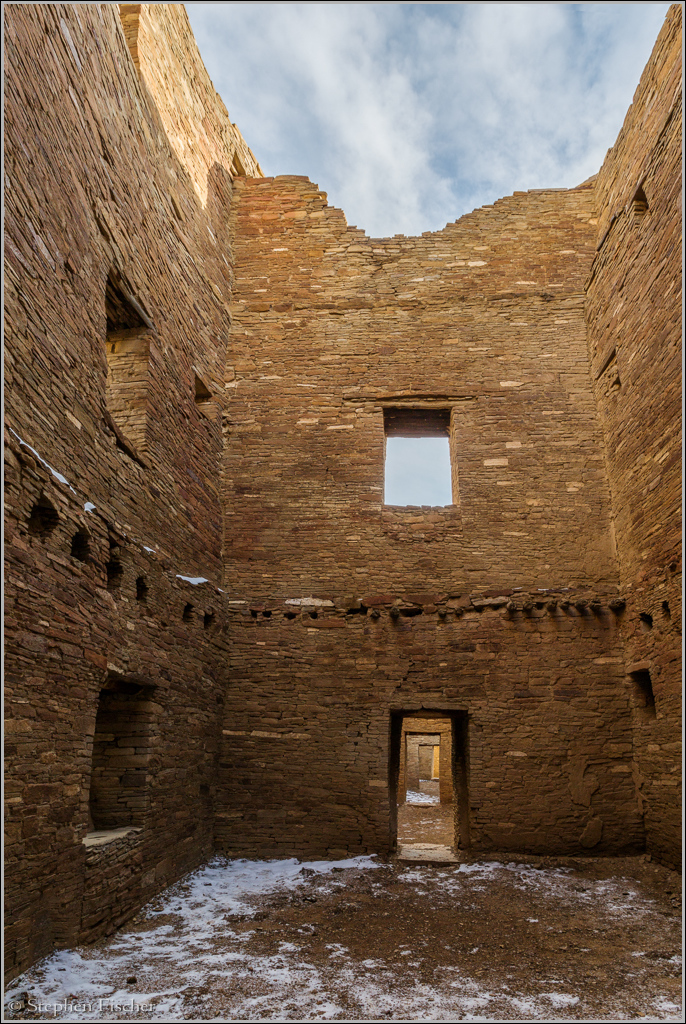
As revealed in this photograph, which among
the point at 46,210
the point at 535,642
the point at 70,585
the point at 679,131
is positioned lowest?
the point at 535,642

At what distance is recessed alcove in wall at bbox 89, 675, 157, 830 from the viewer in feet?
20.9

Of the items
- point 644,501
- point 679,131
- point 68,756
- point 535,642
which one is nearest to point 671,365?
point 644,501

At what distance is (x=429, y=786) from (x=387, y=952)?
14136 mm

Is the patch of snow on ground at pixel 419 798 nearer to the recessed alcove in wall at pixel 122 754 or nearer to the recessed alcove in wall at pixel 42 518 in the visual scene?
the recessed alcove in wall at pixel 122 754

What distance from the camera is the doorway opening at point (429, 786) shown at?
347 inches

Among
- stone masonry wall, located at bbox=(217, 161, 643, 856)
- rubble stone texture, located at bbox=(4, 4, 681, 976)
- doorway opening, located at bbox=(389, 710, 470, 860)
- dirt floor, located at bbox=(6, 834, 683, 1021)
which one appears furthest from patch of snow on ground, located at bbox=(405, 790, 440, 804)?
dirt floor, located at bbox=(6, 834, 683, 1021)

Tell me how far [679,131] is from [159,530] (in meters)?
7.46

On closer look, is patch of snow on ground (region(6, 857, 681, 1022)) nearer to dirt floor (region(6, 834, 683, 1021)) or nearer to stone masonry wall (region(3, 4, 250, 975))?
dirt floor (region(6, 834, 683, 1021))

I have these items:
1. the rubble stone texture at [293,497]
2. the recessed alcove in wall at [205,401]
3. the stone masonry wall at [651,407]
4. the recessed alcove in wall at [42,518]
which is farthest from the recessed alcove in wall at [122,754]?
the stone masonry wall at [651,407]

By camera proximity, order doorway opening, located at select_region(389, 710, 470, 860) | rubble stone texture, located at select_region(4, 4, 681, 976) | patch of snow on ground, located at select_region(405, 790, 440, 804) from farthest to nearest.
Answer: patch of snow on ground, located at select_region(405, 790, 440, 804) < doorway opening, located at select_region(389, 710, 470, 860) < rubble stone texture, located at select_region(4, 4, 681, 976)

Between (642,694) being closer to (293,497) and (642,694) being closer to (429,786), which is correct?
(293,497)

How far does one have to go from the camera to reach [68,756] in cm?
510

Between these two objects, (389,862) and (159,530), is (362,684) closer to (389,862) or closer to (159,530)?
(389,862)

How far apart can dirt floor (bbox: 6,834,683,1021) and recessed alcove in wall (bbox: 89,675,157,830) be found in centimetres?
96
